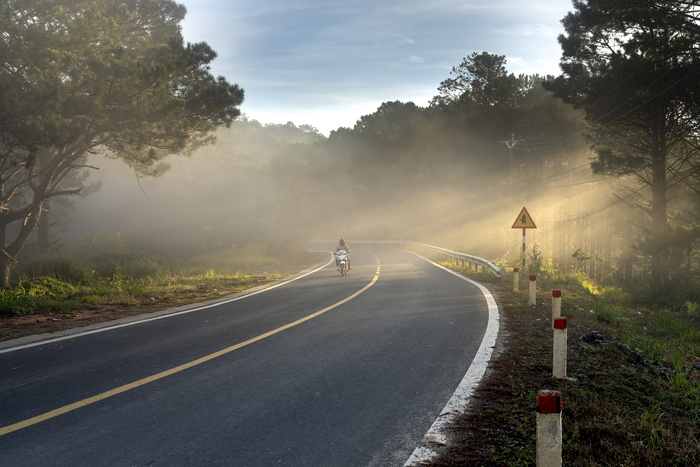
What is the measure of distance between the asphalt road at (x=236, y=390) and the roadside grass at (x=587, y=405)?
1.62 feet

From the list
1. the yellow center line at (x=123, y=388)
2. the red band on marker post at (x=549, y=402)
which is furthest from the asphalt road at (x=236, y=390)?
the red band on marker post at (x=549, y=402)

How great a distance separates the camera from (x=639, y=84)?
21.6m

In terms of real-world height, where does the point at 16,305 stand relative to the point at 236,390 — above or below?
above

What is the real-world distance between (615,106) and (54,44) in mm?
23184

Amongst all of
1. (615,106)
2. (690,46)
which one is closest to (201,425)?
(690,46)

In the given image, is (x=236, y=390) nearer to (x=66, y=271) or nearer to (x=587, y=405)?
(x=587, y=405)

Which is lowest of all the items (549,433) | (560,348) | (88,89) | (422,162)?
(560,348)

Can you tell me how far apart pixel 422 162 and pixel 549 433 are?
53272 mm

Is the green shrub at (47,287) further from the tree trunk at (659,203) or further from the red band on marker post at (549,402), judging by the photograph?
the tree trunk at (659,203)

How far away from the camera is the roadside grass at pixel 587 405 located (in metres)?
3.87

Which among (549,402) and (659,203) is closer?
(549,402)

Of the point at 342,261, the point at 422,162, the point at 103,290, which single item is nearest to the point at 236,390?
the point at 103,290

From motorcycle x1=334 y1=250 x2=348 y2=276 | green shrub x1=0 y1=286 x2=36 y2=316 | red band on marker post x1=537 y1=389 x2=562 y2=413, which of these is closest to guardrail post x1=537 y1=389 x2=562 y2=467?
red band on marker post x1=537 y1=389 x2=562 y2=413

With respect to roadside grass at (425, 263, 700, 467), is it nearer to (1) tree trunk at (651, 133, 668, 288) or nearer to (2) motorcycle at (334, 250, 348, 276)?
(2) motorcycle at (334, 250, 348, 276)
